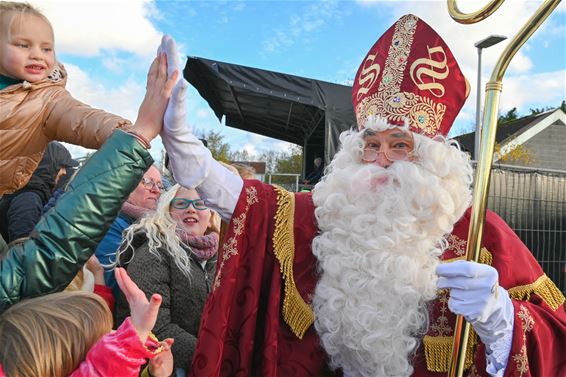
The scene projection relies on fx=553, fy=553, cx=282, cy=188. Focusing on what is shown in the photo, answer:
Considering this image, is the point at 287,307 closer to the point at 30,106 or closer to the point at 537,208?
the point at 30,106

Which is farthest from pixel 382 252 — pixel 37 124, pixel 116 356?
pixel 37 124

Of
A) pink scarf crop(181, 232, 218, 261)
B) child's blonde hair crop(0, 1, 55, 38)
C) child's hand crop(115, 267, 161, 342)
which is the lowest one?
child's hand crop(115, 267, 161, 342)

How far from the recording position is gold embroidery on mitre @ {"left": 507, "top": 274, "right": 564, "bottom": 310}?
2062 mm

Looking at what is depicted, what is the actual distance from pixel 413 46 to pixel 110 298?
5.50 feet

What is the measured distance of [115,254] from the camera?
250 cm

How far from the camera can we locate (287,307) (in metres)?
1.99

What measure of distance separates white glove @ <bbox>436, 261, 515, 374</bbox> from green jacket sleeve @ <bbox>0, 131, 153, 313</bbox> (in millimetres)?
1017

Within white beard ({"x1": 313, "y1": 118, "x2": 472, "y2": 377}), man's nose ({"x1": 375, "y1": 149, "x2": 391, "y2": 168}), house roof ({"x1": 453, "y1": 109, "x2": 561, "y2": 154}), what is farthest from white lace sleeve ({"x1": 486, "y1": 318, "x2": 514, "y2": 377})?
house roof ({"x1": 453, "y1": 109, "x2": 561, "y2": 154})

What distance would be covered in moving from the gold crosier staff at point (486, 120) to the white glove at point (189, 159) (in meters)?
0.82

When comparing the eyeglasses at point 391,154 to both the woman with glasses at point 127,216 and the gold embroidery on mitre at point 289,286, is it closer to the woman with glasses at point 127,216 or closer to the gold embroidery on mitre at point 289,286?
the gold embroidery on mitre at point 289,286

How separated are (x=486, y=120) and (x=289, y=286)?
2.89ft

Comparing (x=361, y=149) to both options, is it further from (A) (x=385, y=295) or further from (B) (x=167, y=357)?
(B) (x=167, y=357)

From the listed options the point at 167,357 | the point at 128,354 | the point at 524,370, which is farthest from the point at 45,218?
the point at 524,370

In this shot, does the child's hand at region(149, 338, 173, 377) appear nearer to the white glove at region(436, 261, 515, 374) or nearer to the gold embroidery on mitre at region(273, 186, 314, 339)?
the gold embroidery on mitre at region(273, 186, 314, 339)
